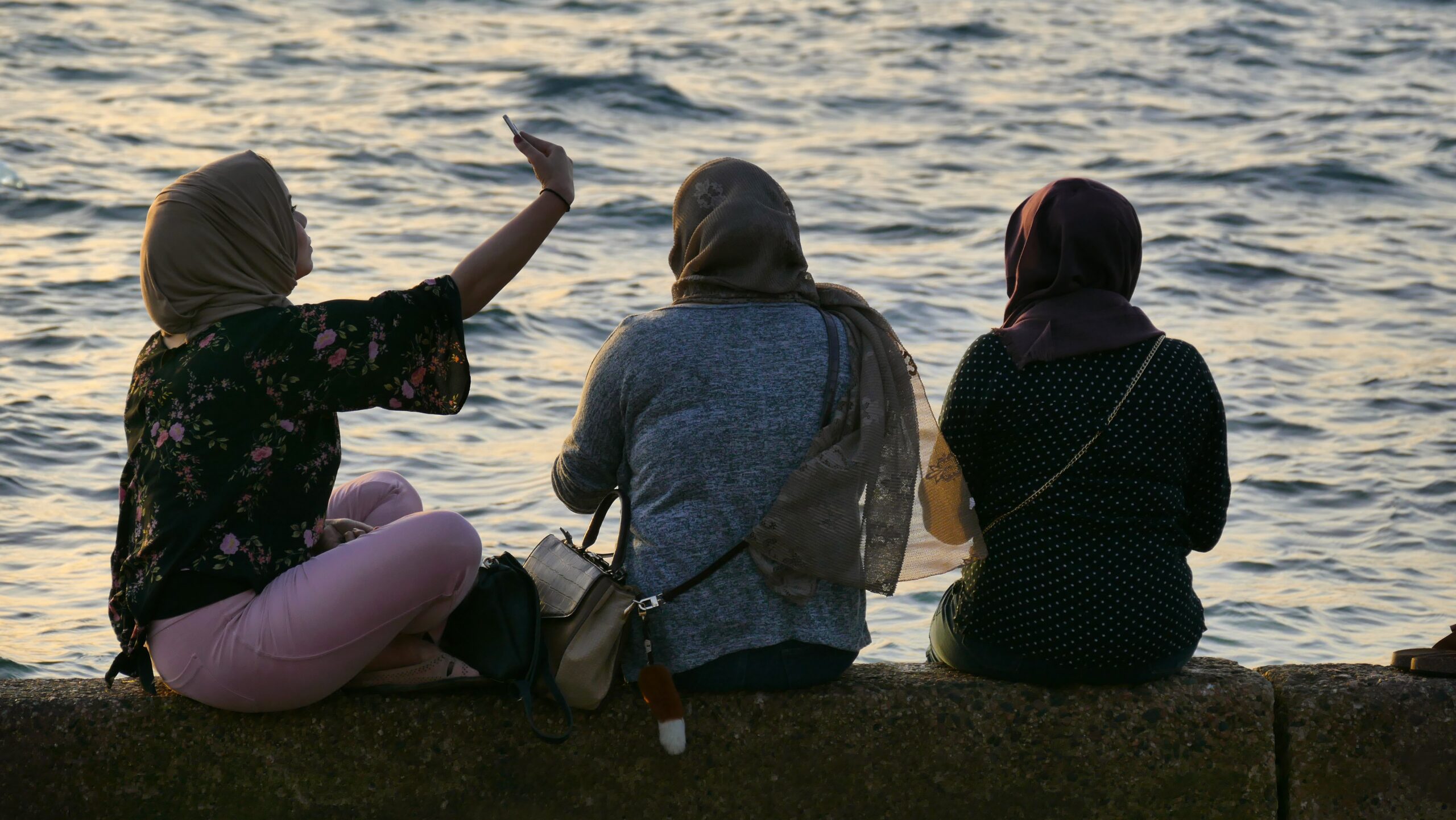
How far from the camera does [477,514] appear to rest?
6.64 meters

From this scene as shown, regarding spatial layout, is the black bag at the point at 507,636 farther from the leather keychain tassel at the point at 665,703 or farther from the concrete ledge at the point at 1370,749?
the concrete ledge at the point at 1370,749

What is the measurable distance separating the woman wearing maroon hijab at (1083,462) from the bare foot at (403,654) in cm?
104

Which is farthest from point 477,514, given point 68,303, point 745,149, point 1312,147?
point 1312,147

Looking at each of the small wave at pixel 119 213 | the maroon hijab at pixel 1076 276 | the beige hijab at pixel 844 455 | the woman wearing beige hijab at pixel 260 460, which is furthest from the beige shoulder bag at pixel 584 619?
the small wave at pixel 119 213

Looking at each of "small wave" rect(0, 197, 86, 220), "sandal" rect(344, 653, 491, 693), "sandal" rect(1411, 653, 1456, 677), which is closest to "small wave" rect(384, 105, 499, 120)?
"small wave" rect(0, 197, 86, 220)

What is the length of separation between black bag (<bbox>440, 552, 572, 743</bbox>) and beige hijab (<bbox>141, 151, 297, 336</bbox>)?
646 mm

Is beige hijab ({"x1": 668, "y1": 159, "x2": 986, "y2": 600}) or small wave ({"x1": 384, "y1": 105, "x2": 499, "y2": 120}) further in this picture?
small wave ({"x1": 384, "y1": 105, "x2": 499, "y2": 120})

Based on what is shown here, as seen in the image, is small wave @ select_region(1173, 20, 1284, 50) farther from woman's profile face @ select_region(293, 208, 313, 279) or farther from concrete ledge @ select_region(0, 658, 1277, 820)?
woman's profile face @ select_region(293, 208, 313, 279)

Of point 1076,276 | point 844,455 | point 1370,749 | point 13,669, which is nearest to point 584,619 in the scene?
point 844,455

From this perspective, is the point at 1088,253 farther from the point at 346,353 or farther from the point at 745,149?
the point at 745,149

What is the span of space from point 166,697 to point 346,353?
0.72 m

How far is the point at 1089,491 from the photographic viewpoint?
291 cm

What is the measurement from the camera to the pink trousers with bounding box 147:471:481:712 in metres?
2.71

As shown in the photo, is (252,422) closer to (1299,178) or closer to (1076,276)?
(1076,276)
